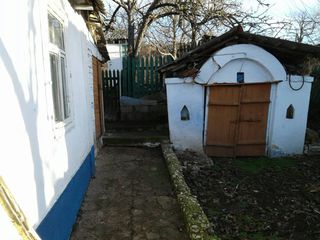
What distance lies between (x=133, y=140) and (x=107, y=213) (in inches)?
181

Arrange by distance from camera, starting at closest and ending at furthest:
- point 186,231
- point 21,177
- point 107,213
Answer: point 21,177 → point 186,231 → point 107,213

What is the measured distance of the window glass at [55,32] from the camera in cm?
366

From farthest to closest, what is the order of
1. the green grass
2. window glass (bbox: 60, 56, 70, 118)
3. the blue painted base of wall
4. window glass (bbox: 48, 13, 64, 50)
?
1. the green grass
2. window glass (bbox: 60, 56, 70, 118)
3. window glass (bbox: 48, 13, 64, 50)
4. the blue painted base of wall

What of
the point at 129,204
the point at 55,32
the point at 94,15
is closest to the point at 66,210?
the point at 129,204

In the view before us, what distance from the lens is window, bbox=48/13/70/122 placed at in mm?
3688

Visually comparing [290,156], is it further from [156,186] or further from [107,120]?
[107,120]

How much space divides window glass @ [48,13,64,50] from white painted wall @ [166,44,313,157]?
16.5 feet

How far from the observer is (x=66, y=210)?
389cm

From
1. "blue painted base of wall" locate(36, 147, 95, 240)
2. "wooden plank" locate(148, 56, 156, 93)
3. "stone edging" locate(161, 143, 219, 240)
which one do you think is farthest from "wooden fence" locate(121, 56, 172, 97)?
"blue painted base of wall" locate(36, 147, 95, 240)

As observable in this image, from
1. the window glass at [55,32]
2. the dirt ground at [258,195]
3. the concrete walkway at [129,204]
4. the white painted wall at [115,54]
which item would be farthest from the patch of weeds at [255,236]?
the white painted wall at [115,54]

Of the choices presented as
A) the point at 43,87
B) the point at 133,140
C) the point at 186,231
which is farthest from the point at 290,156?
the point at 43,87

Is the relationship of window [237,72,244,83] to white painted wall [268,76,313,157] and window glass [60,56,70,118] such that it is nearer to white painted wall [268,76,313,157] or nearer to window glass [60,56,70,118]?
white painted wall [268,76,313,157]

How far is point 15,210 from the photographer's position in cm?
148

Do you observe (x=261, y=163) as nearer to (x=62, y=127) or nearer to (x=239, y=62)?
(x=239, y=62)
